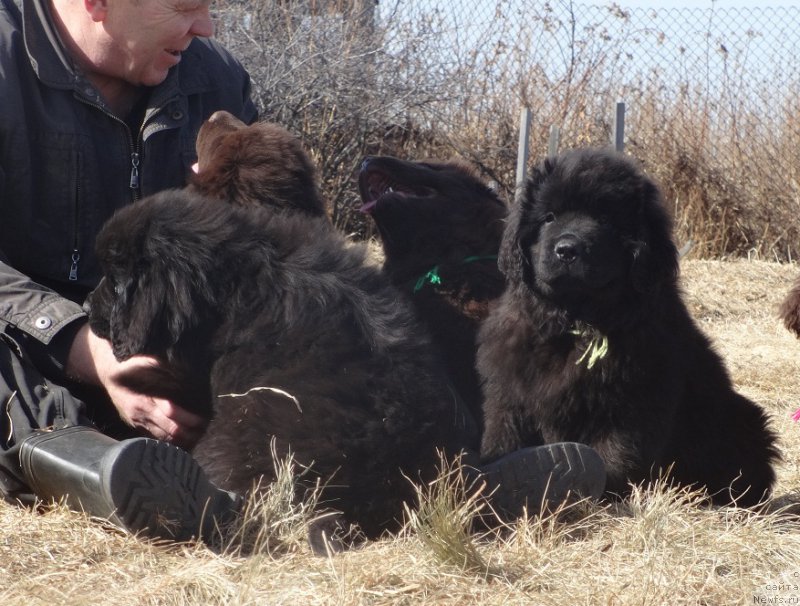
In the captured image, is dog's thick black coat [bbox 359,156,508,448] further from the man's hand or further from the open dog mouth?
the man's hand

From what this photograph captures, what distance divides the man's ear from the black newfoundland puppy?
1753 mm

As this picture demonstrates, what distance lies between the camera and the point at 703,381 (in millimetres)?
3730

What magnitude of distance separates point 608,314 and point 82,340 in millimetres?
1781

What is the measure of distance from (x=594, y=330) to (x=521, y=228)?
45 centimetres

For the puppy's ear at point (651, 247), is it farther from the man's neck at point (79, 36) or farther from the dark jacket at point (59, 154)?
the man's neck at point (79, 36)

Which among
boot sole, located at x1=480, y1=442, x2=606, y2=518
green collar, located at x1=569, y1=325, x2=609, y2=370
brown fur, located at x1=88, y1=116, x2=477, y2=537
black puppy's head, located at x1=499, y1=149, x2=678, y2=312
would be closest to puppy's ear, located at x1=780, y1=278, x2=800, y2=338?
black puppy's head, located at x1=499, y1=149, x2=678, y2=312

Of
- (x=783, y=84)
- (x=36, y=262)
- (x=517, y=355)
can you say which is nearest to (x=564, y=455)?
(x=517, y=355)

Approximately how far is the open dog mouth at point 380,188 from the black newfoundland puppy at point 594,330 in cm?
76

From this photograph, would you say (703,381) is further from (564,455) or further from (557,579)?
(557,579)

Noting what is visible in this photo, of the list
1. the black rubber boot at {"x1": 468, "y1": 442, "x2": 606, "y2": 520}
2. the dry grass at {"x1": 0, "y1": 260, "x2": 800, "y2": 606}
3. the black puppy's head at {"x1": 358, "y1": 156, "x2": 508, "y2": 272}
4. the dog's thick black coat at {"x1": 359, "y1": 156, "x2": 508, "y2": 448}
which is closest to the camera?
the dry grass at {"x1": 0, "y1": 260, "x2": 800, "y2": 606}

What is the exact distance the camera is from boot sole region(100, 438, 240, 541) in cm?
250

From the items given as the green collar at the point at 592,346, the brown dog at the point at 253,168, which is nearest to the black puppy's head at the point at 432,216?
→ the brown dog at the point at 253,168

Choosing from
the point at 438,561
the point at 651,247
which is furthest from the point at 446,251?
the point at 438,561

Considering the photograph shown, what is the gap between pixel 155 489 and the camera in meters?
2.52
